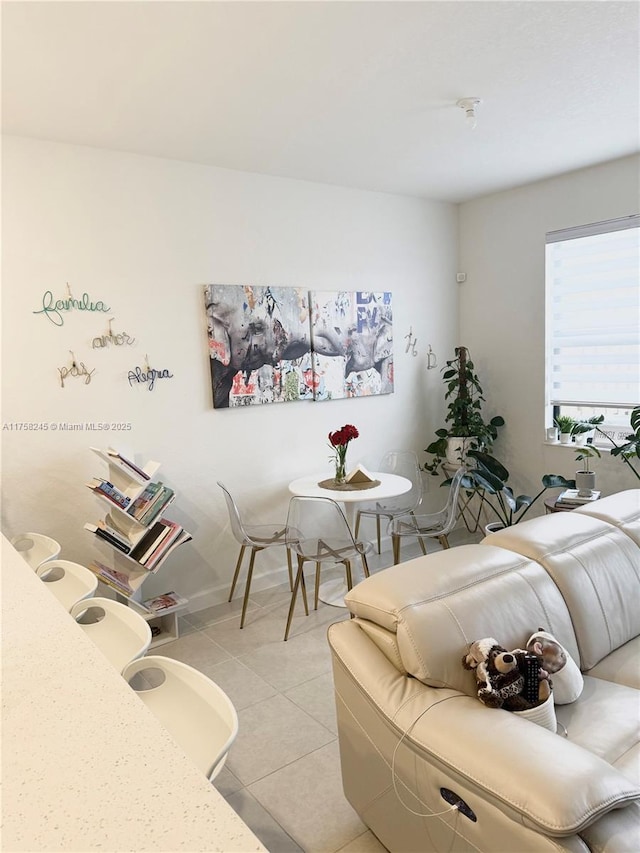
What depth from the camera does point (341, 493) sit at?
11.5ft

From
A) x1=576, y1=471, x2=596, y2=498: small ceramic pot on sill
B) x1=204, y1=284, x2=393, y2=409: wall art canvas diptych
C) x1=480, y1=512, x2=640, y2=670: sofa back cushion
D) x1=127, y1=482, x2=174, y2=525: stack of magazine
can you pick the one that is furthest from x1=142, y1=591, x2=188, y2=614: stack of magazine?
x1=576, y1=471, x2=596, y2=498: small ceramic pot on sill

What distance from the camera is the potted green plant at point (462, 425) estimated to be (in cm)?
448

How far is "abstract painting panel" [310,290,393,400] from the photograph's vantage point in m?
4.07

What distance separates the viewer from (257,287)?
3.74m

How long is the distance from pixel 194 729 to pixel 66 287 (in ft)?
8.04

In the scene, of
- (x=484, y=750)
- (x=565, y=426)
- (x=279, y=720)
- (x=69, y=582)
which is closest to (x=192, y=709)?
(x=484, y=750)

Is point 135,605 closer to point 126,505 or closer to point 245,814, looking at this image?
point 126,505

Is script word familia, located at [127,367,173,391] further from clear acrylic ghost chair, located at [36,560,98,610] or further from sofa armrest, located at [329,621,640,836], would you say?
sofa armrest, located at [329,621,640,836]

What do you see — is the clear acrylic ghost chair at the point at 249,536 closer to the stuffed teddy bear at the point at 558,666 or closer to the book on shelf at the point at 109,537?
the book on shelf at the point at 109,537

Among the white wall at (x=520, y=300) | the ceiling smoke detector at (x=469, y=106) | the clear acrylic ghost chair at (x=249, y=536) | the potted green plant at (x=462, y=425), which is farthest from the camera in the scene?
the potted green plant at (x=462, y=425)

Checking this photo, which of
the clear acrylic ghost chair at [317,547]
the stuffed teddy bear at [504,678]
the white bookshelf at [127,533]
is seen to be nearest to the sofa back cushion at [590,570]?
the stuffed teddy bear at [504,678]

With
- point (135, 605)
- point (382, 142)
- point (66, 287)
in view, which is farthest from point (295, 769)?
point (382, 142)

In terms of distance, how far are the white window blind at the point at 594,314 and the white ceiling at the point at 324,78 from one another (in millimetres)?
655

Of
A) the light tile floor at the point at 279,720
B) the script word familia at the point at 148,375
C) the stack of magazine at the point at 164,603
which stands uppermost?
the script word familia at the point at 148,375
